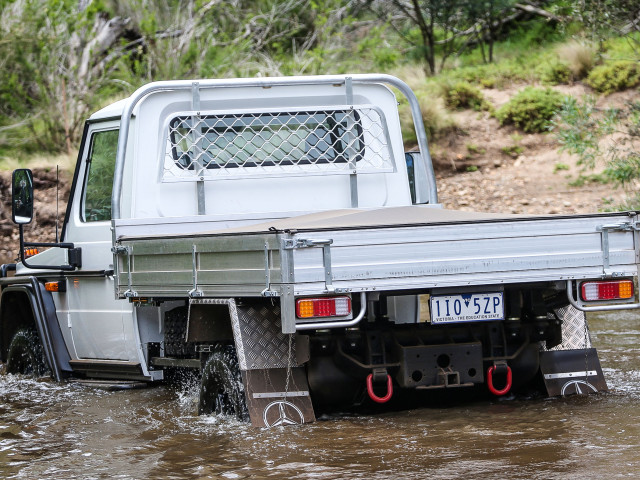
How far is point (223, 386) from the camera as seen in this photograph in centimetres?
631

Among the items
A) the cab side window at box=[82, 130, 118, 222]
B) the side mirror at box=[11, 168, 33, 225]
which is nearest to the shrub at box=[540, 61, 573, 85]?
the cab side window at box=[82, 130, 118, 222]

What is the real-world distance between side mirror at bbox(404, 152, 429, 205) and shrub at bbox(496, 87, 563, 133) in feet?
38.2

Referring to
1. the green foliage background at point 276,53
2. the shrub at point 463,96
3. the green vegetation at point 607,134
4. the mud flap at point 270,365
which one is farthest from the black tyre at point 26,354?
the shrub at point 463,96

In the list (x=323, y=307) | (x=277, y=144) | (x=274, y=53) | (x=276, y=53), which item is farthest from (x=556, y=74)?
(x=323, y=307)

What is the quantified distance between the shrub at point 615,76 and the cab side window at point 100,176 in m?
13.8

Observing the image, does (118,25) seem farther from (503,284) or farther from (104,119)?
(503,284)

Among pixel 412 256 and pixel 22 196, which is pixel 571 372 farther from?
pixel 22 196

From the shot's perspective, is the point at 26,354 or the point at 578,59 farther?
the point at 578,59

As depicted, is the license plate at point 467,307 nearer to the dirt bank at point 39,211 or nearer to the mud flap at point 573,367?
the mud flap at point 573,367

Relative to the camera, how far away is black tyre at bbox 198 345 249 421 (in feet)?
20.1

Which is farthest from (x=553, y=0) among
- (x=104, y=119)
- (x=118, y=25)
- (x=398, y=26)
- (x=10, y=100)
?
(x=104, y=119)

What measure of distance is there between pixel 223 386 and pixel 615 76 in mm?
15119

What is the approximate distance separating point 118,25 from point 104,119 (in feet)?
54.1

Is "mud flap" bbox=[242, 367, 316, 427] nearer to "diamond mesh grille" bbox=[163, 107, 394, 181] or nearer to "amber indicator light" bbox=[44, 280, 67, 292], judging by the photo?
"diamond mesh grille" bbox=[163, 107, 394, 181]
